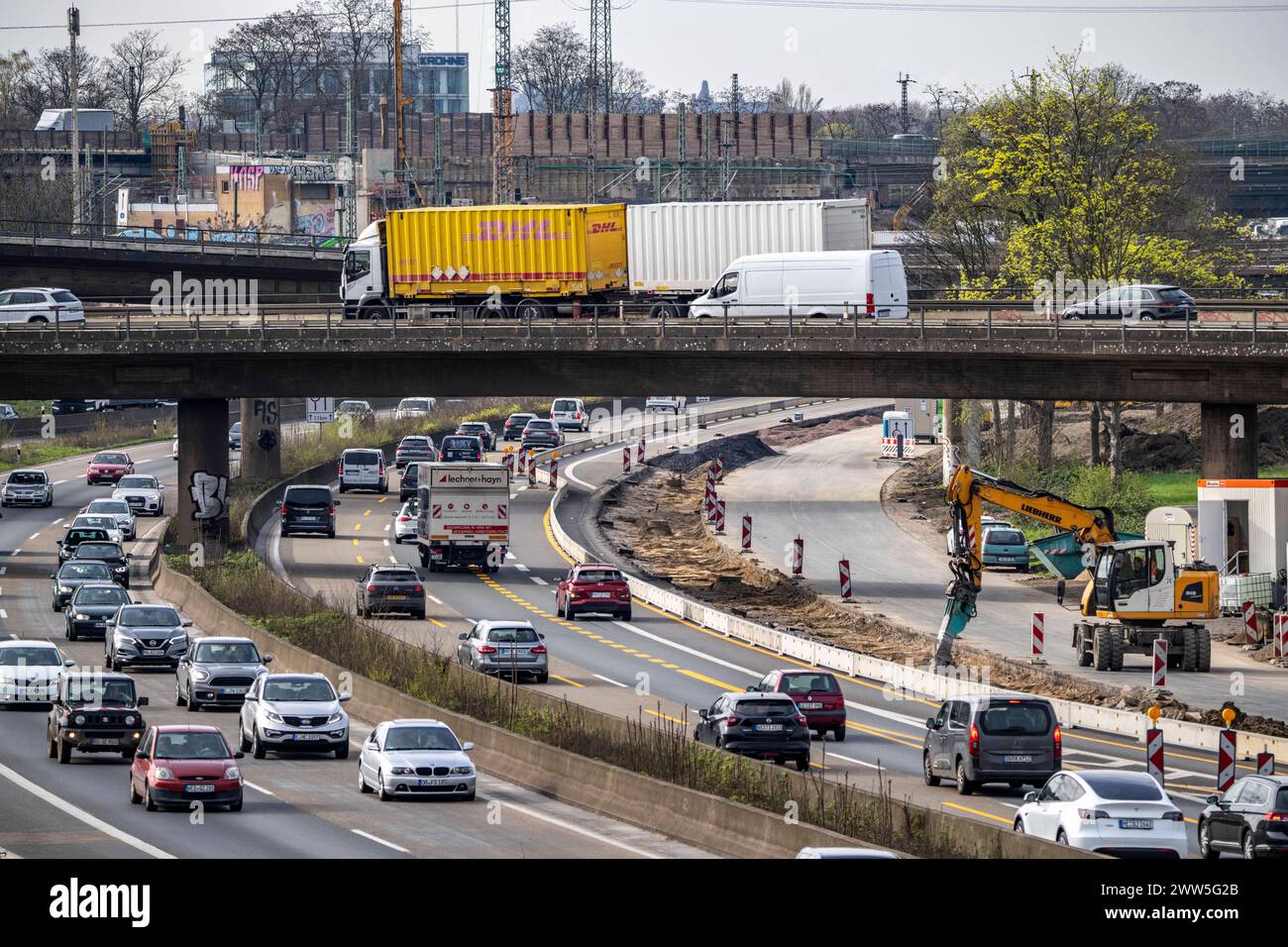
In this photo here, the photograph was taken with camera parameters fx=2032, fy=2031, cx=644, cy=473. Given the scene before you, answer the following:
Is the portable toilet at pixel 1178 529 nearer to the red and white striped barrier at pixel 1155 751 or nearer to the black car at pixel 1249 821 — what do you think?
the red and white striped barrier at pixel 1155 751

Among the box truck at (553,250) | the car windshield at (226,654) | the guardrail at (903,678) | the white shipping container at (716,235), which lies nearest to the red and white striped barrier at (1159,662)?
the guardrail at (903,678)

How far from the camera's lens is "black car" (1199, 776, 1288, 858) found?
2459 centimetres

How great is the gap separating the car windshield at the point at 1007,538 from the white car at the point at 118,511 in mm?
29956

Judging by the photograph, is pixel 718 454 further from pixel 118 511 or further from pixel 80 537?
pixel 80 537

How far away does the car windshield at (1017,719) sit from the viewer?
31.2 m

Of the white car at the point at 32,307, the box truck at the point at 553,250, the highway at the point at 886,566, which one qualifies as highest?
the box truck at the point at 553,250

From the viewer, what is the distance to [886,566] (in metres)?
69.0

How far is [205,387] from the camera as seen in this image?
65.3 meters

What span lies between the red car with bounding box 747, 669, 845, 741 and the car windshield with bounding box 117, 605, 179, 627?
561 inches

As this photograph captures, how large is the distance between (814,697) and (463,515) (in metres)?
28.0

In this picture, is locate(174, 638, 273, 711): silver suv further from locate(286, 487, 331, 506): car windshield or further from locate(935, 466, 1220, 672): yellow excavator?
locate(286, 487, 331, 506): car windshield

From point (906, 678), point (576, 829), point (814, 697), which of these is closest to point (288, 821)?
point (576, 829)

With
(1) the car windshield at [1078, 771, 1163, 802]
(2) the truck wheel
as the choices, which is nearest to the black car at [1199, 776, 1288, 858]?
(1) the car windshield at [1078, 771, 1163, 802]
